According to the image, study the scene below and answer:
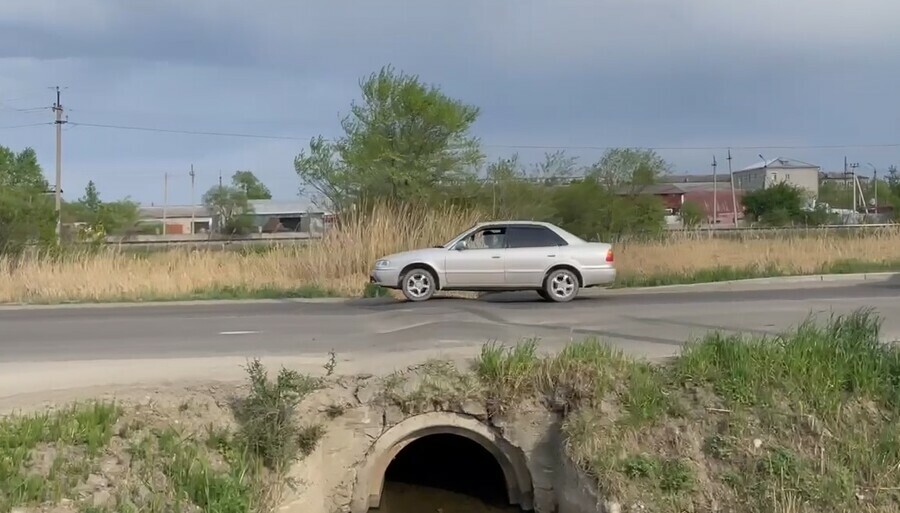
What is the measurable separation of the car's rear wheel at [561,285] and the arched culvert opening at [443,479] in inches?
184

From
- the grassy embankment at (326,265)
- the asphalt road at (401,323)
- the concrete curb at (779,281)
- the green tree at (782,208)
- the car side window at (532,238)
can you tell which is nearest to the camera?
the asphalt road at (401,323)

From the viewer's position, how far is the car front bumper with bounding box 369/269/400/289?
16078 mm

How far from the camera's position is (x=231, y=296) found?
18.6 meters

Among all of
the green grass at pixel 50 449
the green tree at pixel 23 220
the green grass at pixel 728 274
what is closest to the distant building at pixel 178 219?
the green tree at pixel 23 220

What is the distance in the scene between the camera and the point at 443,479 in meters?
11.0

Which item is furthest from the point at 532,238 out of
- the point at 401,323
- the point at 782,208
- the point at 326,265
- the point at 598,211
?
the point at 782,208

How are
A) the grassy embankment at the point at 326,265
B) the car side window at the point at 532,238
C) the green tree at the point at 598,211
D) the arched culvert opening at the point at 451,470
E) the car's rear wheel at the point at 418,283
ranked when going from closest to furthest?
the arched culvert opening at the point at 451,470
the car side window at the point at 532,238
the car's rear wheel at the point at 418,283
the grassy embankment at the point at 326,265
the green tree at the point at 598,211

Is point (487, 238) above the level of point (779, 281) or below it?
above

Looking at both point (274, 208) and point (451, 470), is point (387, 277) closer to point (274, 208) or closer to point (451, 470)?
point (451, 470)

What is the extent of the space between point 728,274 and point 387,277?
8.48 m

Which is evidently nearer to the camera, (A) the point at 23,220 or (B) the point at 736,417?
(B) the point at 736,417

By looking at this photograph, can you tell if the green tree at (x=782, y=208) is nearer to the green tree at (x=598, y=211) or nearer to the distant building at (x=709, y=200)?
the distant building at (x=709, y=200)

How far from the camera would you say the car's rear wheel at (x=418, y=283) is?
16031mm

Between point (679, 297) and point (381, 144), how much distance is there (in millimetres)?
12294
